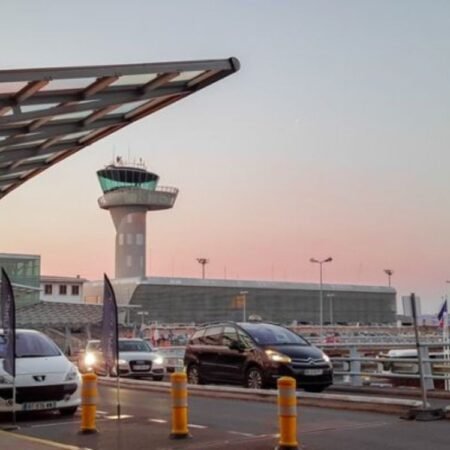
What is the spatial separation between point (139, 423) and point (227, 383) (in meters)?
6.29

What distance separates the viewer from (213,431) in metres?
11.2

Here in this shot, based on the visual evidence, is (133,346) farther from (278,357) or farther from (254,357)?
(278,357)

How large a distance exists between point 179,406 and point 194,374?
9.47 m

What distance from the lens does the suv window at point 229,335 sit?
18375mm

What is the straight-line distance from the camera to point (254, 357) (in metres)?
17.3

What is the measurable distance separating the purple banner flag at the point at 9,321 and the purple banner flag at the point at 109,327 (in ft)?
4.48

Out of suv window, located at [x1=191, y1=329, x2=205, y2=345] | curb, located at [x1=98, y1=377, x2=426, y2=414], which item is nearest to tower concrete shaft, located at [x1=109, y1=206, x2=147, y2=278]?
suv window, located at [x1=191, y1=329, x2=205, y2=345]

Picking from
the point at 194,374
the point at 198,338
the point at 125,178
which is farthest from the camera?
the point at 125,178

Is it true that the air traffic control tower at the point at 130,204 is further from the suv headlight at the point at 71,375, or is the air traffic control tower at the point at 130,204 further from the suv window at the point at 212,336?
the suv headlight at the point at 71,375

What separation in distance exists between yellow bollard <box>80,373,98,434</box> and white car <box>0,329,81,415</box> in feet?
5.88

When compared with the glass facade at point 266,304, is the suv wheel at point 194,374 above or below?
below

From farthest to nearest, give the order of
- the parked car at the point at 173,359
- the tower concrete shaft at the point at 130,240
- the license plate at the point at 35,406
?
the tower concrete shaft at the point at 130,240
the parked car at the point at 173,359
the license plate at the point at 35,406

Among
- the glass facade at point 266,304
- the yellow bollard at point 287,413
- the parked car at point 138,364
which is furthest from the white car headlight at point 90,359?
the glass facade at point 266,304

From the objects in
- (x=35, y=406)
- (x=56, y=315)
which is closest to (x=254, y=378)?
(x=35, y=406)
